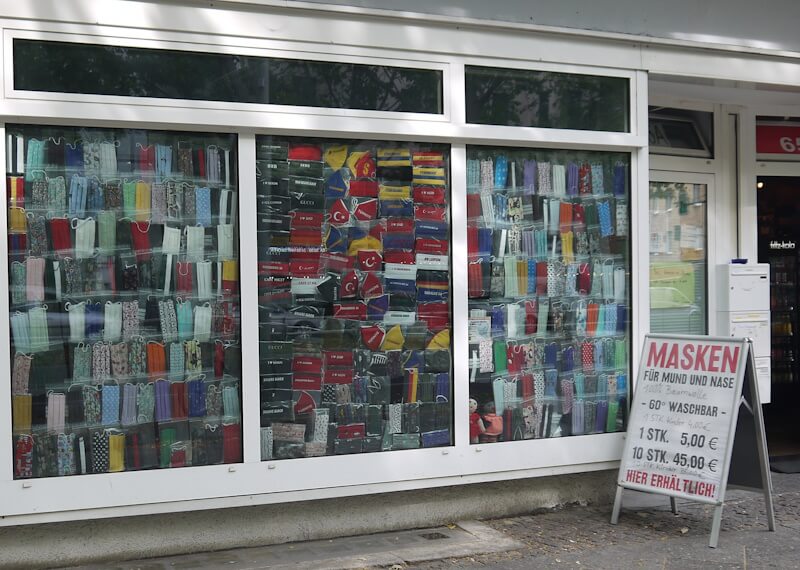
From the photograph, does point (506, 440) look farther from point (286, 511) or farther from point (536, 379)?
point (286, 511)

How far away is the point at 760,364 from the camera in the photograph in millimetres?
7738

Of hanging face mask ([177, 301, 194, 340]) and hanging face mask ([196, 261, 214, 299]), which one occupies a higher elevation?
hanging face mask ([196, 261, 214, 299])

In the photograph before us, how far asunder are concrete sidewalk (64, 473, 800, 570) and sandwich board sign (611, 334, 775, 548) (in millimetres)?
211

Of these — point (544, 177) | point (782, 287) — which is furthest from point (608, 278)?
point (782, 287)

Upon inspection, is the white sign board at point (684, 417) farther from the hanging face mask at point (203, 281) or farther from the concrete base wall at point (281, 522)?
the hanging face mask at point (203, 281)

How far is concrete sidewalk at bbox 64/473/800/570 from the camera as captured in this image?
5.23m

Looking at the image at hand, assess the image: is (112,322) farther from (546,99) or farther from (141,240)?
(546,99)

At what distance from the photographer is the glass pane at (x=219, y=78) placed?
4.99 m

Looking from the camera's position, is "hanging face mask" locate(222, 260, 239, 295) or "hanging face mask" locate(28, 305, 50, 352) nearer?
Result: "hanging face mask" locate(28, 305, 50, 352)

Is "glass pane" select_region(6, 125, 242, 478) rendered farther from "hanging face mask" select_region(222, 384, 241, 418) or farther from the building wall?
the building wall

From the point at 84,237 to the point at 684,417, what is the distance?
395cm

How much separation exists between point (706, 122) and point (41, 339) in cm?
597

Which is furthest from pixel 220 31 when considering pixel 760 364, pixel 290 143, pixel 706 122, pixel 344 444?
pixel 760 364

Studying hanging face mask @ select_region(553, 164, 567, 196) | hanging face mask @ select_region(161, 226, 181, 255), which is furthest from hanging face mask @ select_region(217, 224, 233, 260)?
hanging face mask @ select_region(553, 164, 567, 196)
